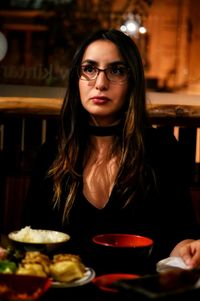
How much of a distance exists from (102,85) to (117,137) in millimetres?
283

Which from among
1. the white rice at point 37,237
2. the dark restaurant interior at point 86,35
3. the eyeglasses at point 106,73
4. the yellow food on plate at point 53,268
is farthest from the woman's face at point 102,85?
the dark restaurant interior at point 86,35

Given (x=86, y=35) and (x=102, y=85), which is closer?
(x=102, y=85)

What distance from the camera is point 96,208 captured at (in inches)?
72.4

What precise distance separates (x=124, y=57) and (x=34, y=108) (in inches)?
36.6

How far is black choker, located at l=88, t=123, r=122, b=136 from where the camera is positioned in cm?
195

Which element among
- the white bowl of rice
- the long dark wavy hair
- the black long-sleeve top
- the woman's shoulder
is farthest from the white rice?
the woman's shoulder

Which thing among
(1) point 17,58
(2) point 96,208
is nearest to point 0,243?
(2) point 96,208

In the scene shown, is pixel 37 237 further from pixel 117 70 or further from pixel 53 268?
pixel 117 70

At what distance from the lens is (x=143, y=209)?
1.93 meters

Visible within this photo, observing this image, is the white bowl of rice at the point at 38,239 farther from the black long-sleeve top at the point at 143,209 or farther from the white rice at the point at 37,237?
the black long-sleeve top at the point at 143,209

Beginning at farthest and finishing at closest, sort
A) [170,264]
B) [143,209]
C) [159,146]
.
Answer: [159,146] → [143,209] → [170,264]

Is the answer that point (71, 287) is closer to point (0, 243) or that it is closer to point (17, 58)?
point (0, 243)

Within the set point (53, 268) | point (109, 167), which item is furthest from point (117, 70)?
point (53, 268)

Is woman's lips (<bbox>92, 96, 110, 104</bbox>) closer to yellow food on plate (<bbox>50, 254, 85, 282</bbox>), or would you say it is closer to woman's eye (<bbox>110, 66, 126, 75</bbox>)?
woman's eye (<bbox>110, 66, 126, 75</bbox>)
